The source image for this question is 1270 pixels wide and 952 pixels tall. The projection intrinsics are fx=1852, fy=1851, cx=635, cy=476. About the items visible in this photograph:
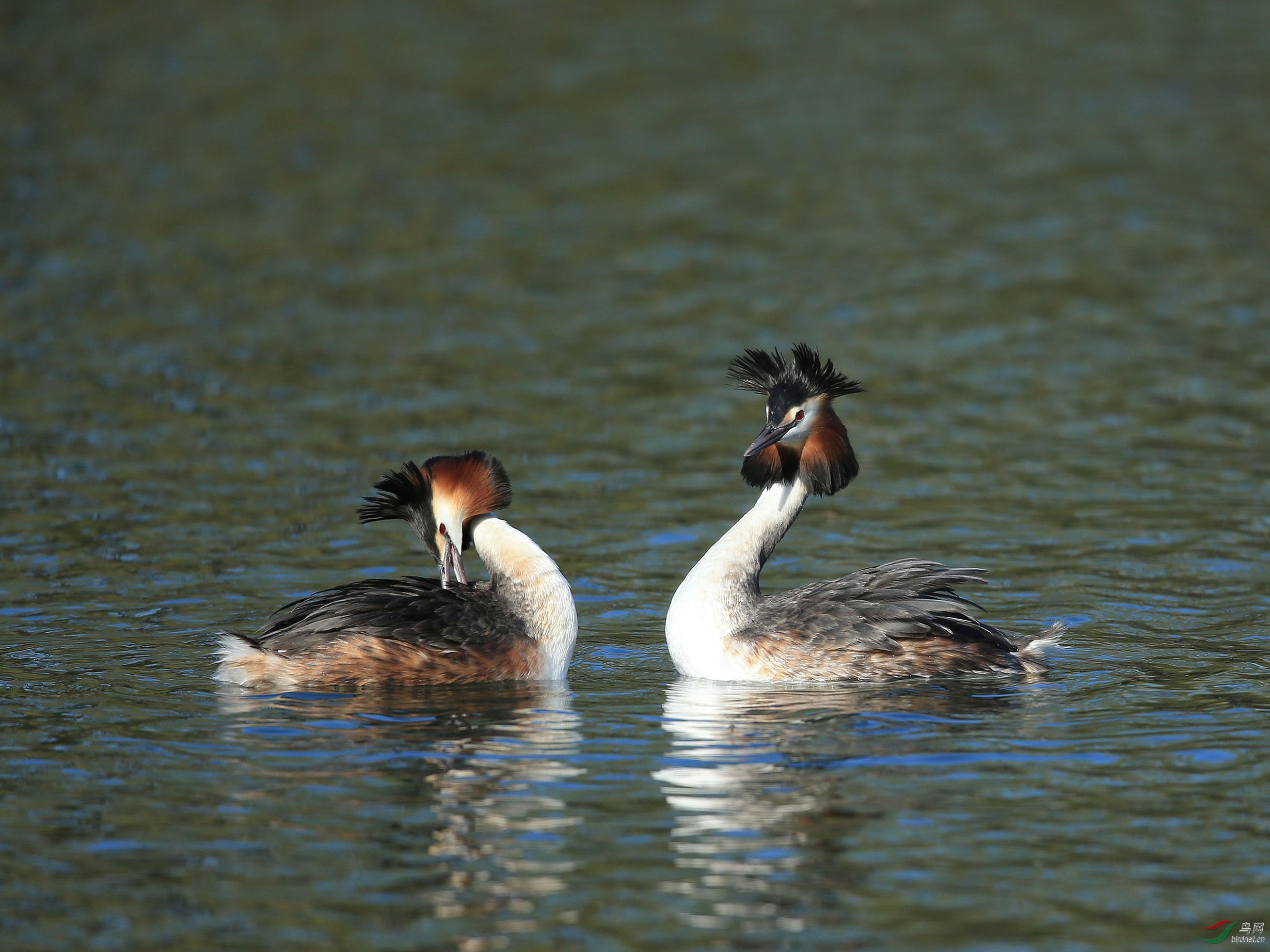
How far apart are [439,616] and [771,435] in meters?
2.10

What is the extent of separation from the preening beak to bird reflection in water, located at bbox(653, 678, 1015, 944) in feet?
4.61

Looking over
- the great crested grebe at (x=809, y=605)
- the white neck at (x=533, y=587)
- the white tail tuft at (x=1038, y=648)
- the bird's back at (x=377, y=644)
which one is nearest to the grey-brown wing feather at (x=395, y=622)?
the bird's back at (x=377, y=644)

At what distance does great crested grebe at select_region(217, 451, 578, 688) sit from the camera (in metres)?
9.44

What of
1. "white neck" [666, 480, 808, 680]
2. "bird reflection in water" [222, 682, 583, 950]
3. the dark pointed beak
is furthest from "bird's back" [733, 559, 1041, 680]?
"bird reflection in water" [222, 682, 583, 950]

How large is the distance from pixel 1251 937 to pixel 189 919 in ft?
12.4

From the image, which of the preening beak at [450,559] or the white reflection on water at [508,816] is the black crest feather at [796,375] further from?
the white reflection on water at [508,816]

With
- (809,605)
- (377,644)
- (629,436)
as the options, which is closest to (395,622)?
(377,644)

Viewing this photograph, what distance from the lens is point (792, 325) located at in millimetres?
17891

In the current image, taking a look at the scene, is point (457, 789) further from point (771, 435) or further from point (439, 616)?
point (771, 435)

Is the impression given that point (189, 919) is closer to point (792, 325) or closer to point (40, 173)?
point (792, 325)

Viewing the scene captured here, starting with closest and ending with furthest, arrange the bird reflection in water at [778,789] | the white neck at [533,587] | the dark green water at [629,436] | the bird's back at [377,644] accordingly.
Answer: the bird reflection in water at [778,789] → the dark green water at [629,436] → the bird's back at [377,644] → the white neck at [533,587]

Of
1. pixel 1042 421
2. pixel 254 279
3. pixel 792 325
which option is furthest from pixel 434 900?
pixel 254 279

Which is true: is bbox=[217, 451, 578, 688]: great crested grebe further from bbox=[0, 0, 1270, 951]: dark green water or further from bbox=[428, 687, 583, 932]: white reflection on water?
bbox=[428, 687, 583, 932]: white reflection on water

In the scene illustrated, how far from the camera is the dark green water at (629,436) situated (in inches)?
281
